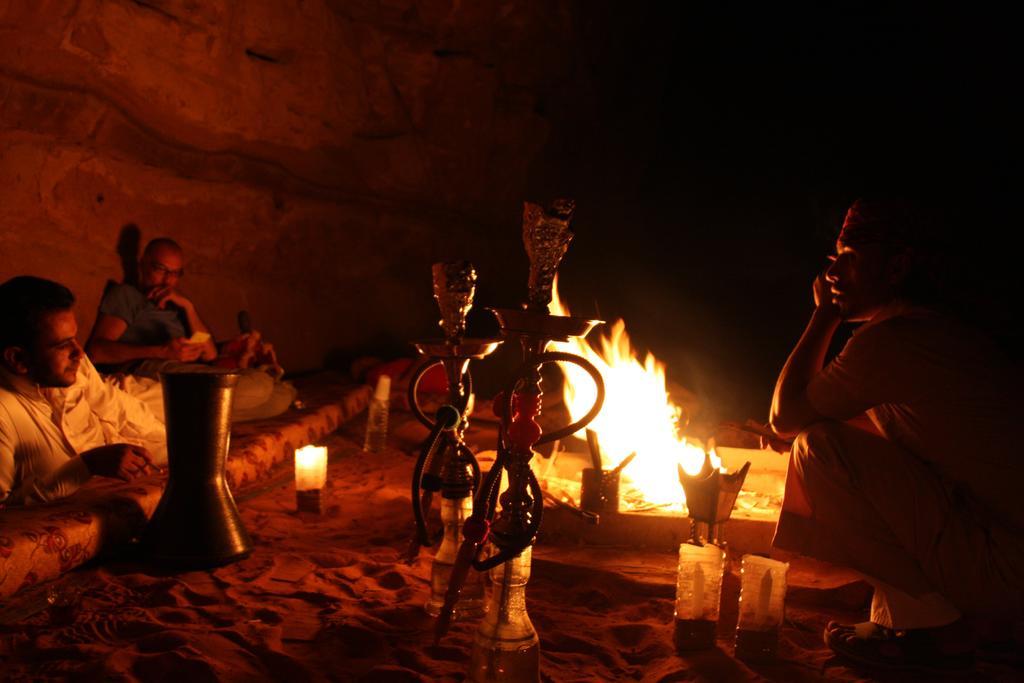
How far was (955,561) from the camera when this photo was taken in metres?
2.54

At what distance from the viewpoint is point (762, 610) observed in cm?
270

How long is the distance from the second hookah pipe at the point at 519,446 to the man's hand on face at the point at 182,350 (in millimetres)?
4209

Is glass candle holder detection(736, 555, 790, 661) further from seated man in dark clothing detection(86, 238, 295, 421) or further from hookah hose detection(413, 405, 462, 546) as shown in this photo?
seated man in dark clothing detection(86, 238, 295, 421)

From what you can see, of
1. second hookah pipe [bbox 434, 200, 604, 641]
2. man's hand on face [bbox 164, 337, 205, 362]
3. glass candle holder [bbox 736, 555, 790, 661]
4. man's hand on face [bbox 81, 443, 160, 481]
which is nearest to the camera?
second hookah pipe [bbox 434, 200, 604, 641]

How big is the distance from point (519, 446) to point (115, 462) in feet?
7.84

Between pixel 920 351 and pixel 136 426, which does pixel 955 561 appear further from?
pixel 136 426

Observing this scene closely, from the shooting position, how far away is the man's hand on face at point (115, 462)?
3.60 m

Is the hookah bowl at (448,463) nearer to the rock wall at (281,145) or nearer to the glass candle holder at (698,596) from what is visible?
the glass candle holder at (698,596)

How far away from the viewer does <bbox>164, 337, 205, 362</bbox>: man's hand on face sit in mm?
5738

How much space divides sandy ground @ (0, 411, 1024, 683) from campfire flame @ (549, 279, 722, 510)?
0.72m

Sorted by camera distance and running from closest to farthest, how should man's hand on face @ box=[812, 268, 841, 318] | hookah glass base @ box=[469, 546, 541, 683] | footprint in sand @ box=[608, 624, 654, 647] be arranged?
hookah glass base @ box=[469, 546, 541, 683]
footprint in sand @ box=[608, 624, 654, 647]
man's hand on face @ box=[812, 268, 841, 318]

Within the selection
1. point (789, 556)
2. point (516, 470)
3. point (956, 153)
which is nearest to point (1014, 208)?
point (956, 153)

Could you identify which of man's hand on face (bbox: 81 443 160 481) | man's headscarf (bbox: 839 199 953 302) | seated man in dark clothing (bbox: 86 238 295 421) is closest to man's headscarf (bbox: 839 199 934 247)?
man's headscarf (bbox: 839 199 953 302)

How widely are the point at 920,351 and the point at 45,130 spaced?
5.44 metres
